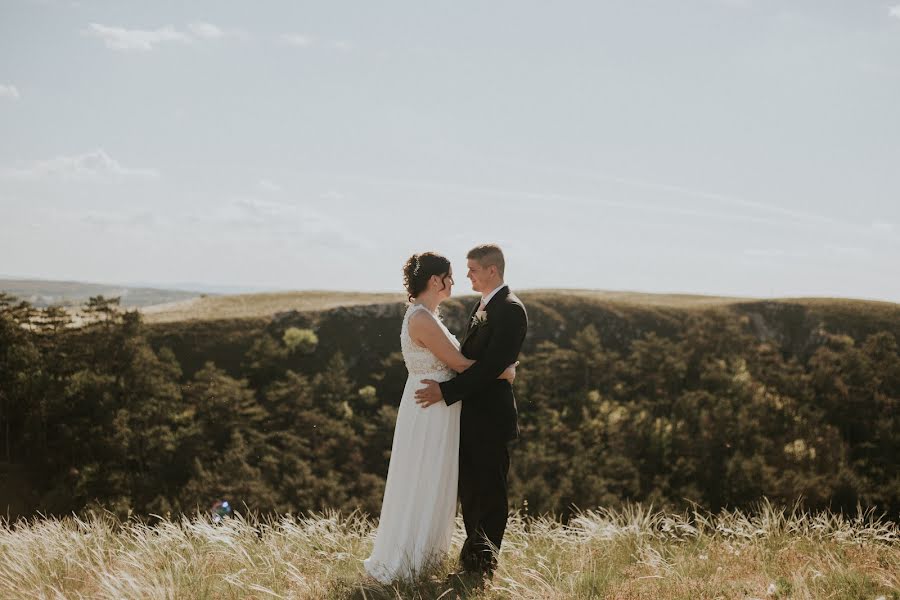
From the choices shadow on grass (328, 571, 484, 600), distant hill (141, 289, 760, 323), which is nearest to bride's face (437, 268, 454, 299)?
shadow on grass (328, 571, 484, 600)

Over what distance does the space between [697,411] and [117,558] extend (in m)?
50.2

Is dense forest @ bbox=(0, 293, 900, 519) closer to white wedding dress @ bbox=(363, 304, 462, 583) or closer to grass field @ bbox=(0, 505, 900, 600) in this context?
grass field @ bbox=(0, 505, 900, 600)

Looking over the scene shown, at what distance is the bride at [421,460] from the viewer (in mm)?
5688

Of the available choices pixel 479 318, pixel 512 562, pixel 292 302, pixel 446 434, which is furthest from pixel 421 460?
pixel 292 302

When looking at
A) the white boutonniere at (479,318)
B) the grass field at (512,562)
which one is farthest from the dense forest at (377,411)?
the white boutonniere at (479,318)

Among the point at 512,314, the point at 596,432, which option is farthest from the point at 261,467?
the point at 512,314

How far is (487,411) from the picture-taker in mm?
5754

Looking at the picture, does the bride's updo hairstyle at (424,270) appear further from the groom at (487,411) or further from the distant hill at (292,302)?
the distant hill at (292,302)

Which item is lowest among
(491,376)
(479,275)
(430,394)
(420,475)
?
(420,475)

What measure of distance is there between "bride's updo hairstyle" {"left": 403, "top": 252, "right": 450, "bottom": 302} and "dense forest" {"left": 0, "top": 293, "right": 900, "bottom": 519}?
36752mm

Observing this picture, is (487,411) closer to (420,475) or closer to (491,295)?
(420,475)

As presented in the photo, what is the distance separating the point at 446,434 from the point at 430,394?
16.2 inches

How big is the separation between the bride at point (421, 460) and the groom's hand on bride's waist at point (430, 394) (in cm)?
10

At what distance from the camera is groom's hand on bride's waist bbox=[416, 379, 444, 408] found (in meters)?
5.63
